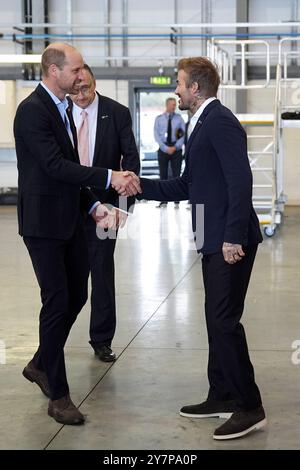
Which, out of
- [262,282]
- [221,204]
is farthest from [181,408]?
[262,282]

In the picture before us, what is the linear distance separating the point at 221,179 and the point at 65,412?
1445mm

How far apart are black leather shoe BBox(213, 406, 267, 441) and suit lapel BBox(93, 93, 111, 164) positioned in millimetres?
2202

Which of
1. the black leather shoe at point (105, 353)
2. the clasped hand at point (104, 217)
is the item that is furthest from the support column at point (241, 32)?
the clasped hand at point (104, 217)

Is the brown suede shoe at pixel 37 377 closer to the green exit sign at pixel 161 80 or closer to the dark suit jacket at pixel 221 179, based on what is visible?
the dark suit jacket at pixel 221 179

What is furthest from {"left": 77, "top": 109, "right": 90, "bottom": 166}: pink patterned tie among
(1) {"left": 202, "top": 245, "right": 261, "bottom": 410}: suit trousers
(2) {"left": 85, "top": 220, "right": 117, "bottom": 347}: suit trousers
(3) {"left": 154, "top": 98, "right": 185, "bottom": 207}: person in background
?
(3) {"left": 154, "top": 98, "right": 185, "bottom": 207}: person in background

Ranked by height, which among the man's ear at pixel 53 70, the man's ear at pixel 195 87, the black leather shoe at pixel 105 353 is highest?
the man's ear at pixel 53 70

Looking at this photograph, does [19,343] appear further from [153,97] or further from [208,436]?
[153,97]

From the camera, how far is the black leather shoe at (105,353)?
5.38 m

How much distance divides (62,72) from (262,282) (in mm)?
4656

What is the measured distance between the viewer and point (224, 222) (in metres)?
3.95

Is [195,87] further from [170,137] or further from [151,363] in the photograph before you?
[170,137]

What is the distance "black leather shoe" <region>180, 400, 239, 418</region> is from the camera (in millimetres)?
4258

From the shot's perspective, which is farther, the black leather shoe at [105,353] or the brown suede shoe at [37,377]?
the black leather shoe at [105,353]
